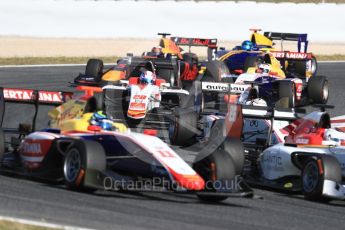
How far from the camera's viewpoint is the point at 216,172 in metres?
11.5

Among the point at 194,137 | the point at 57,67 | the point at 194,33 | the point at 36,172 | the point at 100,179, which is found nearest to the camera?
the point at 100,179

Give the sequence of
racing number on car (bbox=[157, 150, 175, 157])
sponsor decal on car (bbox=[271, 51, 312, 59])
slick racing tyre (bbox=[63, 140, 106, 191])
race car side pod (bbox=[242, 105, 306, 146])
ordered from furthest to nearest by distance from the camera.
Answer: sponsor decal on car (bbox=[271, 51, 312, 59])
race car side pod (bbox=[242, 105, 306, 146])
racing number on car (bbox=[157, 150, 175, 157])
slick racing tyre (bbox=[63, 140, 106, 191])

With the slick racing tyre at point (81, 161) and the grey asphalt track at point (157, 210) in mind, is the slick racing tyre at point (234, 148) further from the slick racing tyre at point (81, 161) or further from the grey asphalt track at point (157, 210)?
the slick racing tyre at point (81, 161)

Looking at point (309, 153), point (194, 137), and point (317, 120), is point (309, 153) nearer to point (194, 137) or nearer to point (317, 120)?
point (317, 120)

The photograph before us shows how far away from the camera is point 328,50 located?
117 feet

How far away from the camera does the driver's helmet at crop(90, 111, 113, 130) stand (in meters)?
12.4

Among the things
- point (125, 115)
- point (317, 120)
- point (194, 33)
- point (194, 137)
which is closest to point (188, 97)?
point (125, 115)

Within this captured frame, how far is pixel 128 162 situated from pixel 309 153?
2747 millimetres

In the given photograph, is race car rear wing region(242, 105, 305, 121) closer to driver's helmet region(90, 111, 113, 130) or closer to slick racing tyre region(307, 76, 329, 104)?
driver's helmet region(90, 111, 113, 130)

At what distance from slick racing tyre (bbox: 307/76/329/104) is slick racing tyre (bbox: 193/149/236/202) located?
11.5m

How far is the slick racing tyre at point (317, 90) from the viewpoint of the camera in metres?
22.9

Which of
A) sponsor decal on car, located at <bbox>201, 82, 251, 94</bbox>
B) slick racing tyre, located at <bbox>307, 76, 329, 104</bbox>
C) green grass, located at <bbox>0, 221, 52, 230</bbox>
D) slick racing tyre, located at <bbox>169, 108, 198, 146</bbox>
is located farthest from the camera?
slick racing tyre, located at <bbox>307, 76, 329, 104</bbox>

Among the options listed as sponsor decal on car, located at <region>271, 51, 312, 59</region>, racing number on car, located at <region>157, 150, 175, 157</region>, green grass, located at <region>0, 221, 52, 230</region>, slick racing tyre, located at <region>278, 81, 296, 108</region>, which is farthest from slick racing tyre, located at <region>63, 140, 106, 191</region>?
sponsor decal on car, located at <region>271, 51, 312, 59</region>

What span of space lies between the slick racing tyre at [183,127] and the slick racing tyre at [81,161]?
5385mm
